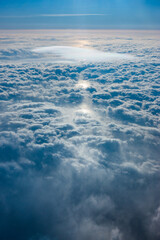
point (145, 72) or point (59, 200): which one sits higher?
point (145, 72)

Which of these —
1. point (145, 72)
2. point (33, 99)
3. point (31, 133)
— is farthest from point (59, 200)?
point (145, 72)

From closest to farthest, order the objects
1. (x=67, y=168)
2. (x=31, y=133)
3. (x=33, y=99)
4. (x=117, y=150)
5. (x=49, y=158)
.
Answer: (x=67, y=168)
(x=49, y=158)
(x=117, y=150)
(x=31, y=133)
(x=33, y=99)

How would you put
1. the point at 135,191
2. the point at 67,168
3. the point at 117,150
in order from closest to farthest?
the point at 135,191, the point at 67,168, the point at 117,150

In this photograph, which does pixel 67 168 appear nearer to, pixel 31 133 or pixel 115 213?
pixel 115 213

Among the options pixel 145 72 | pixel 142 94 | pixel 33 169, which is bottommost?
pixel 33 169

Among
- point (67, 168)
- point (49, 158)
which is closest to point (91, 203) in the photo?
point (67, 168)

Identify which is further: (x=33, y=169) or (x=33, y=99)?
(x=33, y=99)

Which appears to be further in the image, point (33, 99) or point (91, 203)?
point (33, 99)

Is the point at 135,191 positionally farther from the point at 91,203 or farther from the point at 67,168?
the point at 67,168

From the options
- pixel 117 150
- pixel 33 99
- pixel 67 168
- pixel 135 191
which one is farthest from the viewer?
pixel 33 99
